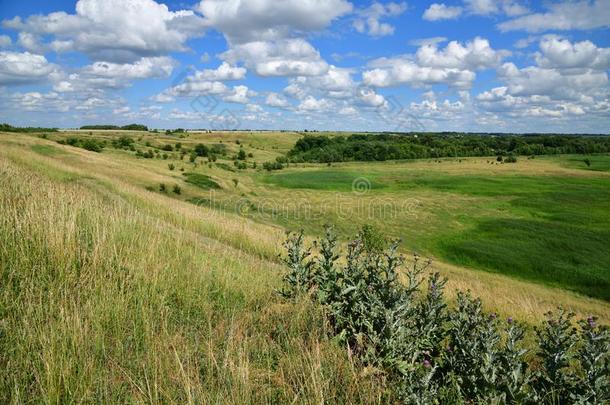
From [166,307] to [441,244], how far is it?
144ft

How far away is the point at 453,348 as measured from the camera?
4215mm

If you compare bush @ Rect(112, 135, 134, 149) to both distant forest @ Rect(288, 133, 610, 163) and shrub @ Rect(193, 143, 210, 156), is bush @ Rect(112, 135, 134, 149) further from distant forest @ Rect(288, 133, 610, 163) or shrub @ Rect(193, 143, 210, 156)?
distant forest @ Rect(288, 133, 610, 163)

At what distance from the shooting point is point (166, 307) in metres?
4.84

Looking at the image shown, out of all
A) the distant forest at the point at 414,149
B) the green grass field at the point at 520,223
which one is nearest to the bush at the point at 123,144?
the green grass field at the point at 520,223

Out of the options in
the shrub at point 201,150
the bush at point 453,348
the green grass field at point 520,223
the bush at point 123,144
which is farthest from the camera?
the shrub at point 201,150

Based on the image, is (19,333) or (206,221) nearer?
(19,333)

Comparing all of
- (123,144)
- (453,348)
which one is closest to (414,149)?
(123,144)

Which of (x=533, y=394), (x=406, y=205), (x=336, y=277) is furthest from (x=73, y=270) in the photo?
(x=406, y=205)

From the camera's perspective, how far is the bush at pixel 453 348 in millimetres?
3500

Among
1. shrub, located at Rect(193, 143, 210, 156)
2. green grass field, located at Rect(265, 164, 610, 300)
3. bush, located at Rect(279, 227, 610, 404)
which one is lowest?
green grass field, located at Rect(265, 164, 610, 300)

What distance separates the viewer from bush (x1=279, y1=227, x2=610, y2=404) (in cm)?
350

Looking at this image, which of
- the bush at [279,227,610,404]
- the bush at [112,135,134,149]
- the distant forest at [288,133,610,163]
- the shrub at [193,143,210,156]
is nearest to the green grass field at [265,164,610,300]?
the shrub at [193,143,210,156]

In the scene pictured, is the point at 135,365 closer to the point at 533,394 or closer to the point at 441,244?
the point at 533,394

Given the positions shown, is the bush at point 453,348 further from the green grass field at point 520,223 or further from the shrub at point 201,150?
the shrub at point 201,150
